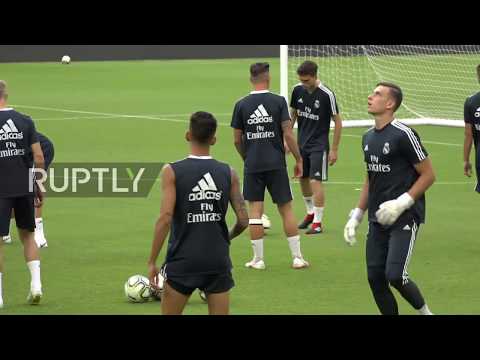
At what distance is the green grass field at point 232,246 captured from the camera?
38.4 feet

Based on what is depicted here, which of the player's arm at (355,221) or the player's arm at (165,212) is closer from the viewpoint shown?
the player's arm at (165,212)

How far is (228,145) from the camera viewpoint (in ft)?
81.8

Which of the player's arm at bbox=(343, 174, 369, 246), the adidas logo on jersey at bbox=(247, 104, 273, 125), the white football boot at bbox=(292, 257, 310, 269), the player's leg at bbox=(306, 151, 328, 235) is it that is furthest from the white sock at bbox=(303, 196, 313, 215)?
the player's arm at bbox=(343, 174, 369, 246)

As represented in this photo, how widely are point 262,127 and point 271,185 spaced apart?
0.72 metres

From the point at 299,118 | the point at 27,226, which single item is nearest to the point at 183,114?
the point at 299,118

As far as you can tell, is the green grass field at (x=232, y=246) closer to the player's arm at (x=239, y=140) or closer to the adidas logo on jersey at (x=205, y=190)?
the player's arm at (x=239, y=140)

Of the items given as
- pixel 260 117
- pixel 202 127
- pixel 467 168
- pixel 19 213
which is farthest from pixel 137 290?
pixel 467 168

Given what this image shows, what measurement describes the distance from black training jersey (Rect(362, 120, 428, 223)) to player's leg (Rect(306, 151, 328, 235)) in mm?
5475

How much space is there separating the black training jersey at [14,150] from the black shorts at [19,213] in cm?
9

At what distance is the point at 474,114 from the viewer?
14.3 metres

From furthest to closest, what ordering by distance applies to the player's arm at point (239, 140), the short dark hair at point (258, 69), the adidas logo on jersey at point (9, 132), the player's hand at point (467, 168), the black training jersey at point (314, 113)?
the black training jersey at point (314, 113)
the player's hand at point (467, 168)
the player's arm at point (239, 140)
the short dark hair at point (258, 69)
the adidas logo on jersey at point (9, 132)

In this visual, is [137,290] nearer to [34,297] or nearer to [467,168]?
[34,297]

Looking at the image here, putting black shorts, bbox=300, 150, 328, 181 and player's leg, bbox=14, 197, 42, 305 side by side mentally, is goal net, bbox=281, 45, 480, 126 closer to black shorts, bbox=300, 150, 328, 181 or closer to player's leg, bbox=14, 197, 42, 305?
Answer: black shorts, bbox=300, 150, 328, 181
